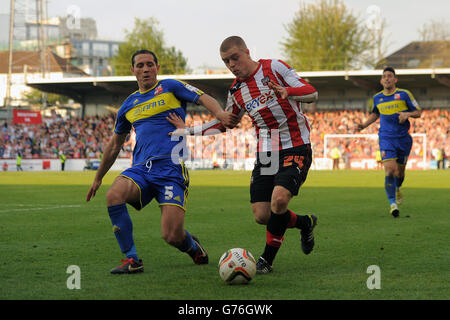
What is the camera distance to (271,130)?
20.4 feet

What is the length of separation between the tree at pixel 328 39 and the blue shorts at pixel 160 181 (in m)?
52.4

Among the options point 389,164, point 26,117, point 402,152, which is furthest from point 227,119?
point 26,117

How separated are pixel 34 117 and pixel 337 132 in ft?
81.5

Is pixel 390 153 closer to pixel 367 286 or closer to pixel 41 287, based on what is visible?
pixel 367 286

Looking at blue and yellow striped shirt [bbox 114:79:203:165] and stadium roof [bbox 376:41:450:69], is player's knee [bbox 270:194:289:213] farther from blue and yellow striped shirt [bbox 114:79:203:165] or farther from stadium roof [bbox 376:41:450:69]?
stadium roof [bbox 376:41:450:69]

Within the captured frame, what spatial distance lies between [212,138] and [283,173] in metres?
38.0

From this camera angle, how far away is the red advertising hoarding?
164 ft

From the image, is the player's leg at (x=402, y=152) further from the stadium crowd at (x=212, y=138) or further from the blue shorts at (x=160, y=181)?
the stadium crowd at (x=212, y=138)

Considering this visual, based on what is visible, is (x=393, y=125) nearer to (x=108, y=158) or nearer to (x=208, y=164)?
(x=108, y=158)

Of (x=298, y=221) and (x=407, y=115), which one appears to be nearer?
(x=298, y=221)

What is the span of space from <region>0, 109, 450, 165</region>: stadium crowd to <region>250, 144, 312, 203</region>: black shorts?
34.1 m

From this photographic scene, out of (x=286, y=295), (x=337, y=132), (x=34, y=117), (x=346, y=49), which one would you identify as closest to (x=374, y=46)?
(x=346, y=49)
